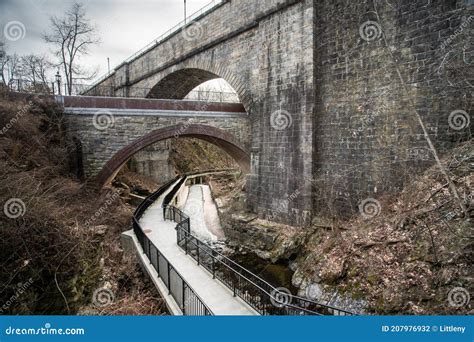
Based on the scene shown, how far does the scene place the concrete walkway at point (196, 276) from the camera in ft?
19.5

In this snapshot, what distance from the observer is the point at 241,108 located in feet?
47.5

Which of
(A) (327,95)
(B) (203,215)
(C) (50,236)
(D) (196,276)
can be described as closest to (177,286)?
(D) (196,276)

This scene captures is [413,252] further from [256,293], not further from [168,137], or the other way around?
[168,137]

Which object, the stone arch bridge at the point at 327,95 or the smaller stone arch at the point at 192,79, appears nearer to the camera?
the stone arch bridge at the point at 327,95

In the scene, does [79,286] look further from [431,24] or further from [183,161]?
[183,161]

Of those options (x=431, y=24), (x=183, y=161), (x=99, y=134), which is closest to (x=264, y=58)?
(x=431, y=24)

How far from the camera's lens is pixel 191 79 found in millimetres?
19531

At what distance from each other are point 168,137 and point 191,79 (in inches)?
308

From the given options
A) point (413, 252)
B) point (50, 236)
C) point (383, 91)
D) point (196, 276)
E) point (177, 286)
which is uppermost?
point (383, 91)

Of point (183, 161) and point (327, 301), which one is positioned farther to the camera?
point (183, 161)

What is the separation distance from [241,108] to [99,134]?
6822 mm

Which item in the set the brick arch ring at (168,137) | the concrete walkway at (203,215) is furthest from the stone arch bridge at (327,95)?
the concrete walkway at (203,215)

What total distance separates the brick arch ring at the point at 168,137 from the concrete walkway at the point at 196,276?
2.84m

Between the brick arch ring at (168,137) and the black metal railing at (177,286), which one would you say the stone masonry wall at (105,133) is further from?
the black metal railing at (177,286)
